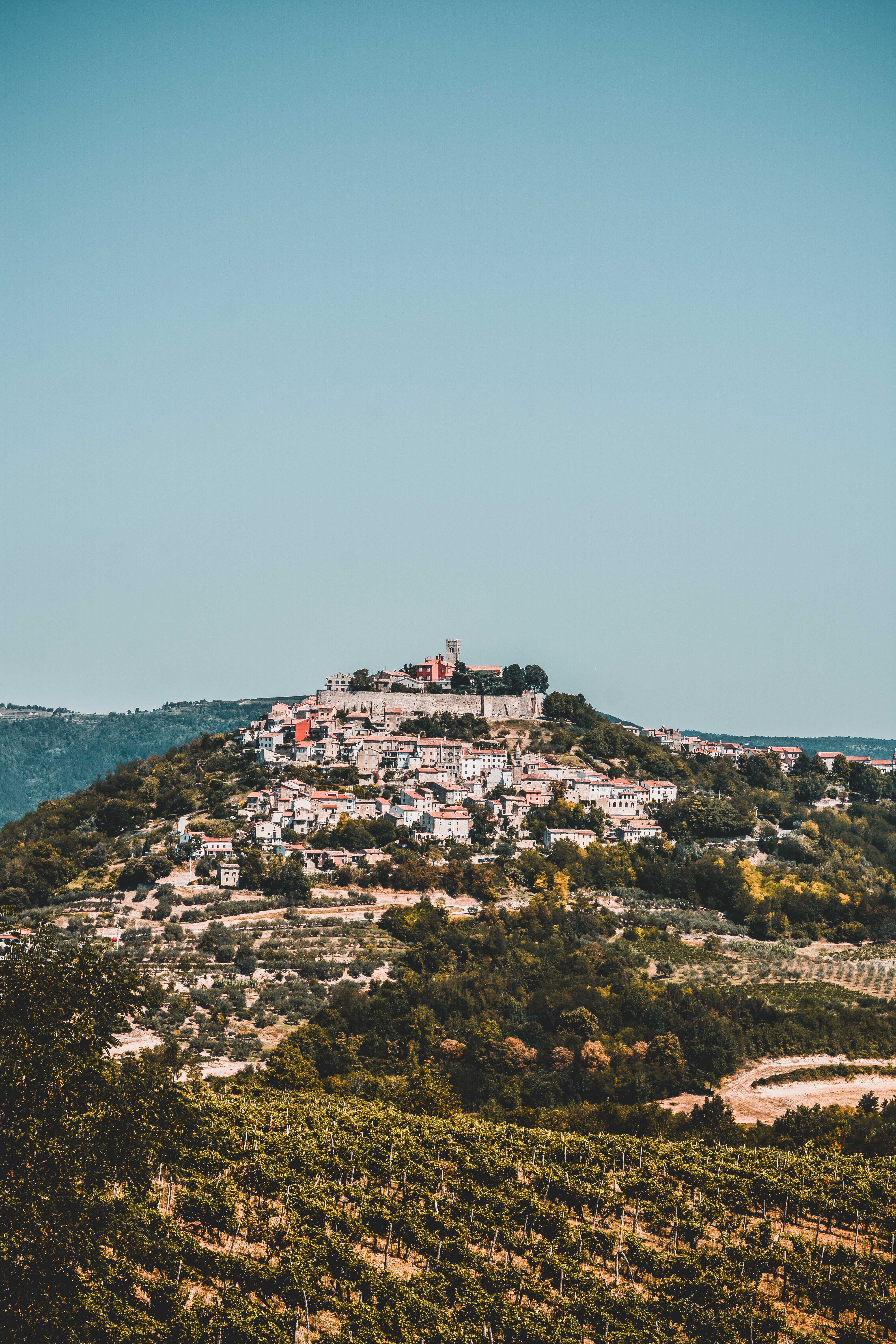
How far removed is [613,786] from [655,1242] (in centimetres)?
4726

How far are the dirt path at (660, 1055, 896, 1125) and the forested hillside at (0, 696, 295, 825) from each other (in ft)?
430

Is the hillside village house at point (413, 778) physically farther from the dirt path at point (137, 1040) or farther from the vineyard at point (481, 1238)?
the vineyard at point (481, 1238)

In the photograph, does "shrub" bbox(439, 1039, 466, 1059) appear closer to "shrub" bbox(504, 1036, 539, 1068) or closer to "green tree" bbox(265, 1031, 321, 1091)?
"shrub" bbox(504, 1036, 539, 1068)

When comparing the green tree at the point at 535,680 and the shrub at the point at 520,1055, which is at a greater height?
the green tree at the point at 535,680

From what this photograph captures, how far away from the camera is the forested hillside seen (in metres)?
157

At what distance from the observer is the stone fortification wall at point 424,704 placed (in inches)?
3046

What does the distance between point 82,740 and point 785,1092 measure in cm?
15519

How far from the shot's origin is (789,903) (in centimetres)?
5431

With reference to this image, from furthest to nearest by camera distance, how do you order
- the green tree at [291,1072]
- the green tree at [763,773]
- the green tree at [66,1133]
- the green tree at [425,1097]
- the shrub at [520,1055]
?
the green tree at [763,773]
the shrub at [520,1055]
the green tree at [291,1072]
the green tree at [425,1097]
the green tree at [66,1133]

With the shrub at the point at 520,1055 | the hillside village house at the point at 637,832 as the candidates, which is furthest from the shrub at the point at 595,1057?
the hillside village house at the point at 637,832

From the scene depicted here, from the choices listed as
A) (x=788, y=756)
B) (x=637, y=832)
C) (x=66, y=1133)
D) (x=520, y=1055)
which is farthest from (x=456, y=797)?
(x=66, y=1133)

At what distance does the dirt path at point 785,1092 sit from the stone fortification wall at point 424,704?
150ft

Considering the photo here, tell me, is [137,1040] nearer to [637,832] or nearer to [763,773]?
[637,832]

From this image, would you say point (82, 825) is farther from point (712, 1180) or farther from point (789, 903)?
point (712, 1180)
